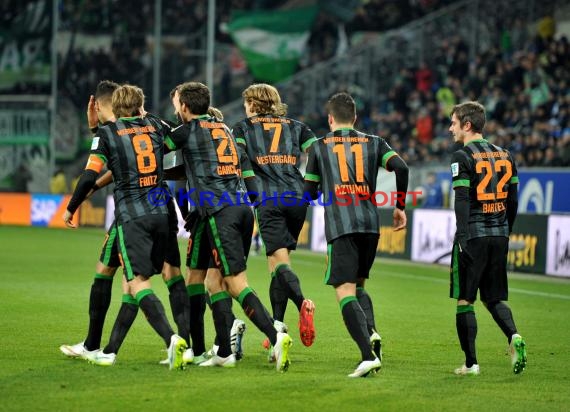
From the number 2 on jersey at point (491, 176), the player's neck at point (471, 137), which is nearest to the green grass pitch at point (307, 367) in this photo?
the number 2 on jersey at point (491, 176)

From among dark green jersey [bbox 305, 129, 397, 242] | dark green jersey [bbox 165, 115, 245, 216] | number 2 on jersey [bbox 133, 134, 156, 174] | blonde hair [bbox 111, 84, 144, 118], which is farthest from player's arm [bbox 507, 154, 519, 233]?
blonde hair [bbox 111, 84, 144, 118]

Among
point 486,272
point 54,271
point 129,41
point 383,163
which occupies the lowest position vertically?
point 54,271

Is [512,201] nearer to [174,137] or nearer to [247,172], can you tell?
[247,172]

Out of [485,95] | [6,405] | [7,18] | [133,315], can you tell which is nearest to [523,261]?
[485,95]

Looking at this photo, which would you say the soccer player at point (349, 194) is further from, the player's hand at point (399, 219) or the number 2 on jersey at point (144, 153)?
the number 2 on jersey at point (144, 153)

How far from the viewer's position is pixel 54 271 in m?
17.1

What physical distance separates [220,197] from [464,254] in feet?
6.20

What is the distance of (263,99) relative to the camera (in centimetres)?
920

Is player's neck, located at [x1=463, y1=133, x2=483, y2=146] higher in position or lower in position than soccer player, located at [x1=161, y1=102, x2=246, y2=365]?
higher

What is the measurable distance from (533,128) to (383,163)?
1751 cm

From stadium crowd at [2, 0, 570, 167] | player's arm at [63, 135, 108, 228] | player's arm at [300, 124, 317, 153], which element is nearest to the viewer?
player's arm at [63, 135, 108, 228]

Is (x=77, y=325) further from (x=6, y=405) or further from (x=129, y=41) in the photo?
(x=129, y=41)

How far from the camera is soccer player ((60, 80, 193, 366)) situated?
8195 millimetres

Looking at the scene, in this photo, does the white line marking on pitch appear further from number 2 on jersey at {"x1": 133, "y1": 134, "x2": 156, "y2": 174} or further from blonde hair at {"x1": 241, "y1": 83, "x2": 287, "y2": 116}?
number 2 on jersey at {"x1": 133, "y1": 134, "x2": 156, "y2": 174}
